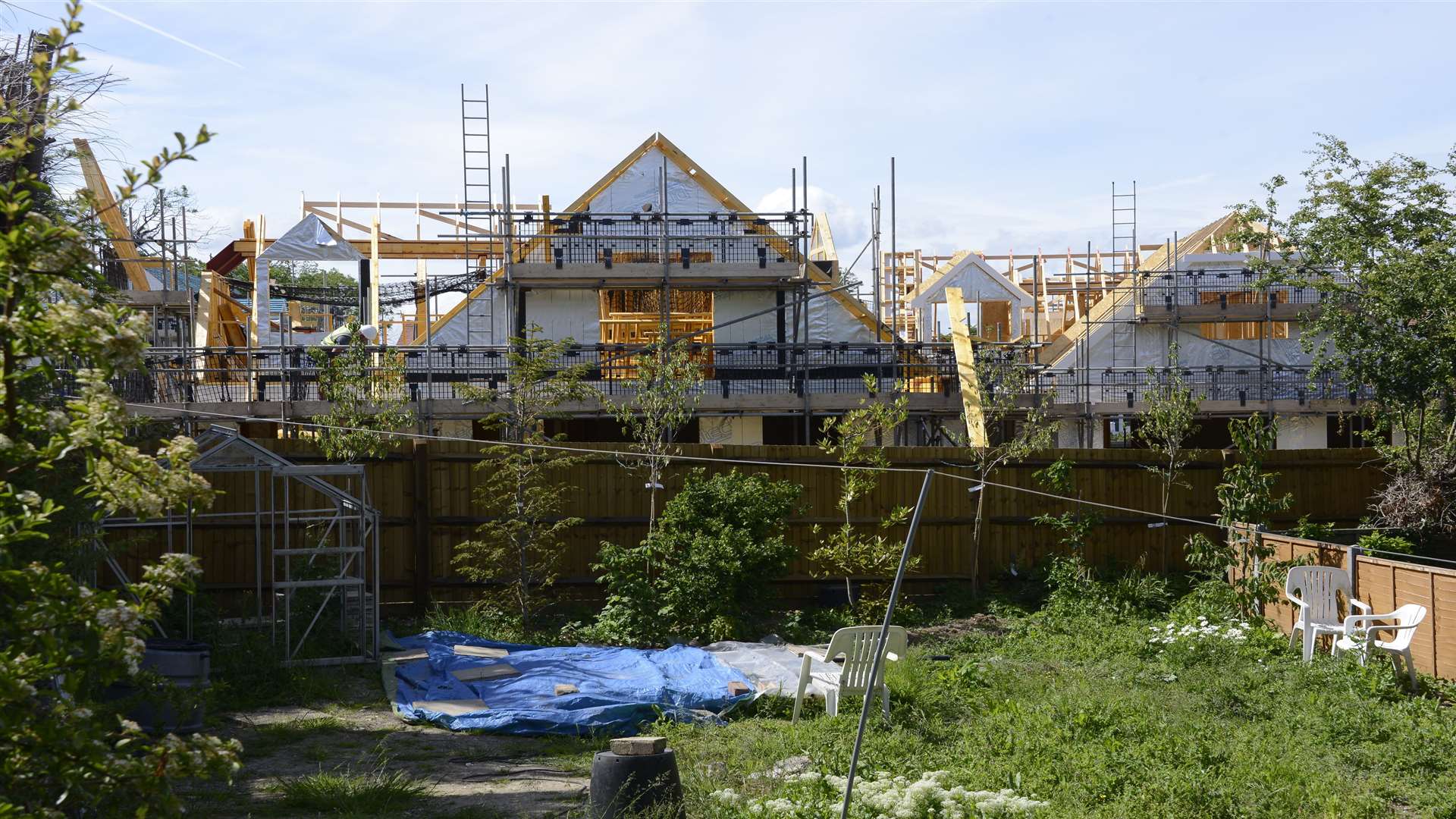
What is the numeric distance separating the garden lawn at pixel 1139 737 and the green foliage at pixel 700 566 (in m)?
2.30

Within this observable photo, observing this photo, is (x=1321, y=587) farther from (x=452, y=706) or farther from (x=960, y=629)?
(x=452, y=706)

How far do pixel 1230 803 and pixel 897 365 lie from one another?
616 inches

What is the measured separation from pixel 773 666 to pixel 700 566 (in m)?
1.84

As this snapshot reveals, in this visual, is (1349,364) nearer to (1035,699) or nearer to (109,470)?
(1035,699)

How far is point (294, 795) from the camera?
26.2 feet

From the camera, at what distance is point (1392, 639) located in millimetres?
11727

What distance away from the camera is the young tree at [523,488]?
14305mm

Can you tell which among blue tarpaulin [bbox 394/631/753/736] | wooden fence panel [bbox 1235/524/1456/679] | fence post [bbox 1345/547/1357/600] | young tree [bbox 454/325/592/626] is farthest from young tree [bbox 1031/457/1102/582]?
Result: young tree [bbox 454/325/592/626]

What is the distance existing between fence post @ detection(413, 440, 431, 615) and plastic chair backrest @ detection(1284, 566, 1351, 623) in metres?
9.91

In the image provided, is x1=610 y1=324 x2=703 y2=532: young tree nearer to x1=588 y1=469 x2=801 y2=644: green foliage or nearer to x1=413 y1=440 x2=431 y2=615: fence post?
x1=588 y1=469 x2=801 y2=644: green foliage

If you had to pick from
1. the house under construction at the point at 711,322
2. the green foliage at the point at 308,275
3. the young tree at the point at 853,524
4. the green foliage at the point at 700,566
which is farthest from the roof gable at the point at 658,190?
the green foliage at the point at 308,275

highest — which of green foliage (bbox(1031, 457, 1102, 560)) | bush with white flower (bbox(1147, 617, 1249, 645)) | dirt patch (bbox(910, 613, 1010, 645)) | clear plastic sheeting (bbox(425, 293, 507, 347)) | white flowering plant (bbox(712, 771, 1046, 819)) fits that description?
clear plastic sheeting (bbox(425, 293, 507, 347))

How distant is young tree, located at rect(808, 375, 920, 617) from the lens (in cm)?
1499

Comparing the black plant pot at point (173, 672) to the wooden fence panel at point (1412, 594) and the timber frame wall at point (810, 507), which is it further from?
the wooden fence panel at point (1412, 594)
